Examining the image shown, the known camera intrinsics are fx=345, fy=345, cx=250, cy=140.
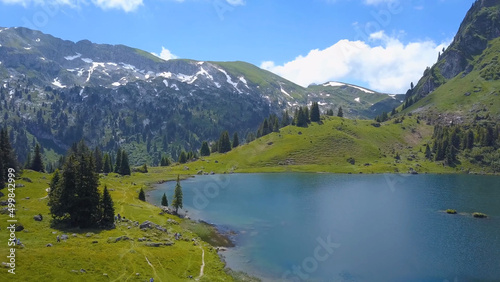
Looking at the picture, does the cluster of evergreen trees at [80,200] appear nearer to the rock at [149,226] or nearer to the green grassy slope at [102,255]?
the green grassy slope at [102,255]

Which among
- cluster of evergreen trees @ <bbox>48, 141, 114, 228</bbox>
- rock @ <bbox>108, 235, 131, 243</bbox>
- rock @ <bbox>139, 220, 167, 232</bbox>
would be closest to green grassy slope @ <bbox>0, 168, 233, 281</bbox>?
rock @ <bbox>108, 235, 131, 243</bbox>

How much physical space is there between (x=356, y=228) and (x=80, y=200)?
64685 mm

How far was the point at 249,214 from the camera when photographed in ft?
344

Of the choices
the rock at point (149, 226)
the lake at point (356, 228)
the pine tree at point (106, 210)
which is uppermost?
the pine tree at point (106, 210)

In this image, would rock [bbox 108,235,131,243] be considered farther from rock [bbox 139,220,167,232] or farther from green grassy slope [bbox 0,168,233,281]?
rock [bbox 139,220,167,232]

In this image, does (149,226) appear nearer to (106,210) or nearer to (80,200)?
(106,210)

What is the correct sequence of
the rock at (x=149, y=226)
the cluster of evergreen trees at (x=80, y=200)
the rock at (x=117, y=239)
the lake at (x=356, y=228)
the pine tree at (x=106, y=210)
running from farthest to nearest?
the rock at (x=149, y=226)
the pine tree at (x=106, y=210)
the cluster of evergreen trees at (x=80, y=200)
the lake at (x=356, y=228)
the rock at (x=117, y=239)

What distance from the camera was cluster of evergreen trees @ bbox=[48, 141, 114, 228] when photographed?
2621 inches

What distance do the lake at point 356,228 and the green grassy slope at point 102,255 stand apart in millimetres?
8500

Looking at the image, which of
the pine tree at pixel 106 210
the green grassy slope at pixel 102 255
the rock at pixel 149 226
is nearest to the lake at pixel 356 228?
the green grassy slope at pixel 102 255

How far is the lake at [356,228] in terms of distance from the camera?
6106 cm

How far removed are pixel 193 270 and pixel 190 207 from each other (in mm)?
60189

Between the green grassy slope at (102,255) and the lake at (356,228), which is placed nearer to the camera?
the green grassy slope at (102,255)

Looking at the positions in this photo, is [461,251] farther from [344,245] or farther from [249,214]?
[249,214]
